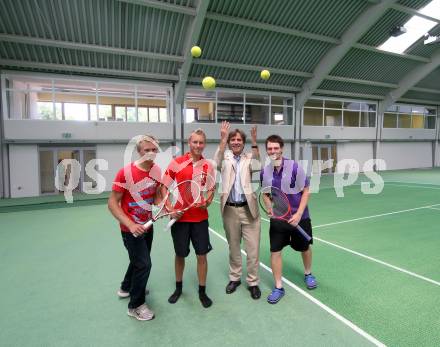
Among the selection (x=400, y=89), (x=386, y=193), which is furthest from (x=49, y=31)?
(x=400, y=89)

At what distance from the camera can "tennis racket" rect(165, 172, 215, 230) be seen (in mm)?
3307

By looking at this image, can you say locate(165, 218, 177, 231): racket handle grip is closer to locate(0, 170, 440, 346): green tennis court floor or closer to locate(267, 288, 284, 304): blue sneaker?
locate(0, 170, 440, 346): green tennis court floor

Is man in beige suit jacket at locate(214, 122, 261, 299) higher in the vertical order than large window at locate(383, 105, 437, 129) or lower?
lower

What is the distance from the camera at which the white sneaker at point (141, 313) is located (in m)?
3.24

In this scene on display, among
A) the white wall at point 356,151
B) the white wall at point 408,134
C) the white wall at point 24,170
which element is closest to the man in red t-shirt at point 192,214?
the white wall at point 24,170

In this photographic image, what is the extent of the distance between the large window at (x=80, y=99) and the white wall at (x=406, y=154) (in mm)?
17591

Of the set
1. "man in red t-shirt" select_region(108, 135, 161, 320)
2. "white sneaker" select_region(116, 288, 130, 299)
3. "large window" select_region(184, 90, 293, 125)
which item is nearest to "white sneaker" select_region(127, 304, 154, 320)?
"man in red t-shirt" select_region(108, 135, 161, 320)

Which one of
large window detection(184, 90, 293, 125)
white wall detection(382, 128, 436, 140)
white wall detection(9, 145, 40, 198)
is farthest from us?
white wall detection(382, 128, 436, 140)

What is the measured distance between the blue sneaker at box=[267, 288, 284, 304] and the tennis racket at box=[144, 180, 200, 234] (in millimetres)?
1528

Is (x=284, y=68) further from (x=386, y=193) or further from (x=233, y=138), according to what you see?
(x=233, y=138)

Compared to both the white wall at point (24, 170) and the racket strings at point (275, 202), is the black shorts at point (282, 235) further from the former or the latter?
the white wall at point (24, 170)

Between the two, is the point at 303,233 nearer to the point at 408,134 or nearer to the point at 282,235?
the point at 282,235

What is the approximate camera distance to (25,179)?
42.1 feet

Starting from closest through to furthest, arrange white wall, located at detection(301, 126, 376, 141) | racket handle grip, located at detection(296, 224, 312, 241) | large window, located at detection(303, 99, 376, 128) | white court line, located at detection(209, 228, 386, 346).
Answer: white court line, located at detection(209, 228, 386, 346), racket handle grip, located at detection(296, 224, 312, 241), white wall, located at detection(301, 126, 376, 141), large window, located at detection(303, 99, 376, 128)
